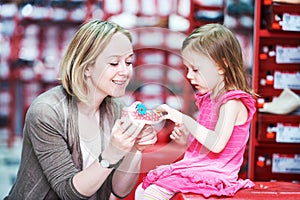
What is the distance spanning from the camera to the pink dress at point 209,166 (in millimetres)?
2111

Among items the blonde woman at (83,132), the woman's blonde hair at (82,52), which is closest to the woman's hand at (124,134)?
the blonde woman at (83,132)

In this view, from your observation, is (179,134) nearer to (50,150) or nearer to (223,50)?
(223,50)

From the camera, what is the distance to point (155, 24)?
375 cm

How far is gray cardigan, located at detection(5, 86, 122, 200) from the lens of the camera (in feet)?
7.17

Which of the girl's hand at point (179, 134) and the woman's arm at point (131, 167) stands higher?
the girl's hand at point (179, 134)

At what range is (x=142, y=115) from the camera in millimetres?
2078

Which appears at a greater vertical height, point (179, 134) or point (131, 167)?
point (179, 134)

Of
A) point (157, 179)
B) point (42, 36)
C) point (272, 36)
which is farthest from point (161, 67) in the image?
point (42, 36)

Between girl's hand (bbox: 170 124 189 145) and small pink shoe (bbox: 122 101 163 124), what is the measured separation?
0.08 meters

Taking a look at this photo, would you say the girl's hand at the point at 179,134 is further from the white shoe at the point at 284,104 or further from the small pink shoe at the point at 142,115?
the white shoe at the point at 284,104

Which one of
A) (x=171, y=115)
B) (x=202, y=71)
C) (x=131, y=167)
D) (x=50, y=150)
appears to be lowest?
(x=131, y=167)

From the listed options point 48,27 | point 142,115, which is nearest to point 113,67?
point 142,115

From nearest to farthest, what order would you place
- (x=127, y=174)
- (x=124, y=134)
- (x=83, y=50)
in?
(x=124, y=134), (x=83, y=50), (x=127, y=174)

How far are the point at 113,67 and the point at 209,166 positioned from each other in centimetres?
52
